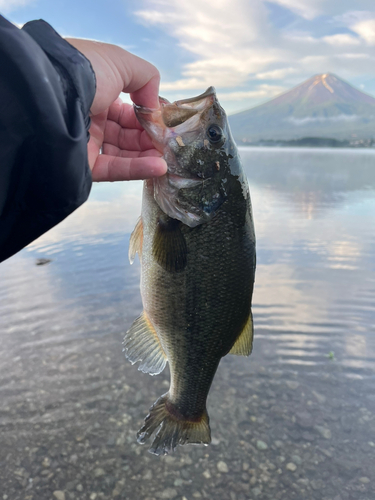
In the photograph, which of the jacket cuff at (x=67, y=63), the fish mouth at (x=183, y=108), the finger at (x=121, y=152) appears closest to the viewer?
the jacket cuff at (x=67, y=63)

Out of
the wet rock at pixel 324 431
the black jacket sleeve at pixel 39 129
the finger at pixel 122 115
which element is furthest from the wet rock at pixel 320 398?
the black jacket sleeve at pixel 39 129

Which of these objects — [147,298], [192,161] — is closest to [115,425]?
[147,298]

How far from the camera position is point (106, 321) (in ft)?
17.5

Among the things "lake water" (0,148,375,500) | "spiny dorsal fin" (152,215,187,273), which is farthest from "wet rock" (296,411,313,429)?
"spiny dorsal fin" (152,215,187,273)

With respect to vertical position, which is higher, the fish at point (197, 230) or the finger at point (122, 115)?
the finger at point (122, 115)

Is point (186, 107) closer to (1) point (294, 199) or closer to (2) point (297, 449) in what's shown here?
(2) point (297, 449)

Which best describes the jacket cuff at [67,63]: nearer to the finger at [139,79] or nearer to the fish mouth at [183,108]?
the finger at [139,79]

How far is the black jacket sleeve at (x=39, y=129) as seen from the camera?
1.13m

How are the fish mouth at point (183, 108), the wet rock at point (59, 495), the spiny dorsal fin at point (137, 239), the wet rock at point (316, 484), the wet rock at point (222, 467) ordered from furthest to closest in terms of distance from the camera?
1. the wet rock at point (222, 467)
2. the wet rock at point (316, 484)
3. the wet rock at point (59, 495)
4. the spiny dorsal fin at point (137, 239)
5. the fish mouth at point (183, 108)

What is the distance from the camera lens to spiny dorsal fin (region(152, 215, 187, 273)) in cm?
194

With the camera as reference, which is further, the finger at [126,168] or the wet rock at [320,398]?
the wet rock at [320,398]

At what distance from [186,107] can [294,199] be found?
14.3 meters

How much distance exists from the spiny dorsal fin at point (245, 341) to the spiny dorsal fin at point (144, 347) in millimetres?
488

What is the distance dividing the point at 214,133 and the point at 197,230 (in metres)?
0.53
